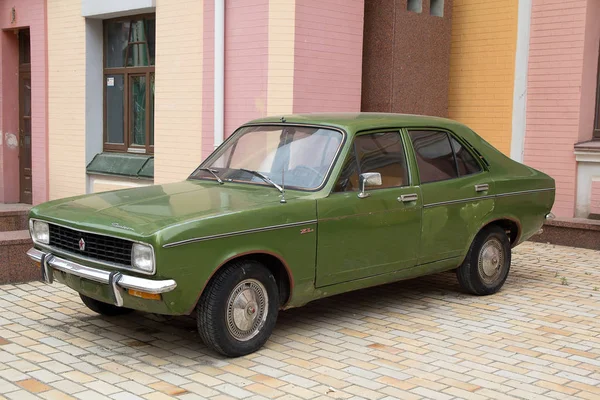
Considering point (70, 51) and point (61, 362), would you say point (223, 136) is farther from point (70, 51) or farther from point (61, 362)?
point (61, 362)

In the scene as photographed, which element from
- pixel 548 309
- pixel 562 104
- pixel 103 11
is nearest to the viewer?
pixel 548 309

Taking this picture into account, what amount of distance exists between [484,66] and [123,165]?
5.81 m

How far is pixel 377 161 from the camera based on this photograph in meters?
6.18

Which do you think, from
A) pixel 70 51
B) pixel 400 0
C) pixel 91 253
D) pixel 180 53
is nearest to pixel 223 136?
pixel 180 53

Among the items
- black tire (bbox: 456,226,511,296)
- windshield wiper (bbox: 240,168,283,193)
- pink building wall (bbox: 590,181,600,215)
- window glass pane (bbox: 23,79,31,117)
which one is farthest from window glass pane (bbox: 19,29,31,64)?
black tire (bbox: 456,226,511,296)

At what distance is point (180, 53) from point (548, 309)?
6.49 m

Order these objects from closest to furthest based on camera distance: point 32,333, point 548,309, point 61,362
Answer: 1. point 61,362
2. point 32,333
3. point 548,309

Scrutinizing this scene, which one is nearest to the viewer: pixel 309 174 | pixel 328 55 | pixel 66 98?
pixel 309 174

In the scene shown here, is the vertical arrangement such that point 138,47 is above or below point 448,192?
above

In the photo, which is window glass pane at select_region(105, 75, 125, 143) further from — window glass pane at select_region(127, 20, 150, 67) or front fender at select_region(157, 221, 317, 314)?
front fender at select_region(157, 221, 317, 314)

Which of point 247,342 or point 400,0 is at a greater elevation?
point 400,0

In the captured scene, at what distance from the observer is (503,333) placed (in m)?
5.99

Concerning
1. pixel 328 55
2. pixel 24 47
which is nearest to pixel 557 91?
pixel 328 55

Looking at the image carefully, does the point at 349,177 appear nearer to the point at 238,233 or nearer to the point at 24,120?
the point at 238,233
